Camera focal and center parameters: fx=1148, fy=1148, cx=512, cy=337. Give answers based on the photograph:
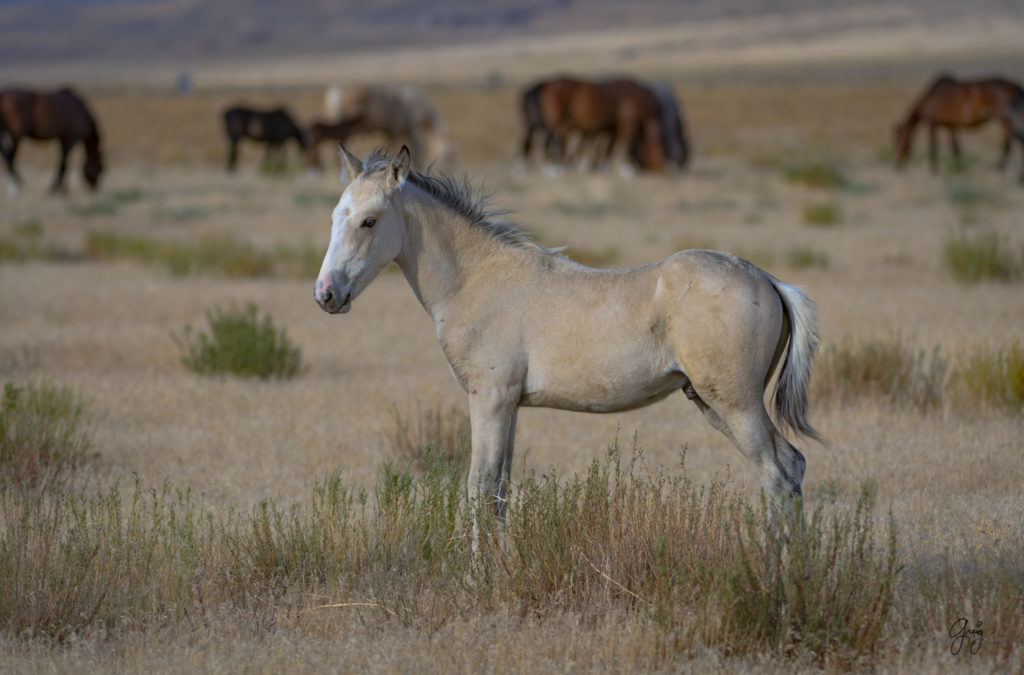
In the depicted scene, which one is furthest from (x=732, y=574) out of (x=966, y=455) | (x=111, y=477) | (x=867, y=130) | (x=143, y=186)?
(x=867, y=130)

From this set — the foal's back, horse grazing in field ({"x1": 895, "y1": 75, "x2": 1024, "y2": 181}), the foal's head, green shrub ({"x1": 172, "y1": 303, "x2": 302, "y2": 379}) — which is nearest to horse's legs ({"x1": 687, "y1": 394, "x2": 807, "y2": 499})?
the foal's head

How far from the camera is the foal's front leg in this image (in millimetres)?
4848

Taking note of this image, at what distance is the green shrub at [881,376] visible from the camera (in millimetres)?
A: 8164

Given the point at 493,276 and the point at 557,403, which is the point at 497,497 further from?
the point at 493,276

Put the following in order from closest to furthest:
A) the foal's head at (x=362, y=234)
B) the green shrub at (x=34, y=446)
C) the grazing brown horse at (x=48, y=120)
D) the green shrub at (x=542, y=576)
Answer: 1. the green shrub at (x=542, y=576)
2. the foal's head at (x=362, y=234)
3. the green shrub at (x=34, y=446)
4. the grazing brown horse at (x=48, y=120)

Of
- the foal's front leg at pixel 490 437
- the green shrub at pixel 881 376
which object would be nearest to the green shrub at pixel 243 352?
the green shrub at pixel 881 376

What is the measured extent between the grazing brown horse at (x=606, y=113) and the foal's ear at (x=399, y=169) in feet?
74.8

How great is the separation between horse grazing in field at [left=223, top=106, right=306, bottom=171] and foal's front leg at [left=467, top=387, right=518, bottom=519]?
26.3 meters

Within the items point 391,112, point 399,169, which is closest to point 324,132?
point 391,112

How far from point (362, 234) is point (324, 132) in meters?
24.5

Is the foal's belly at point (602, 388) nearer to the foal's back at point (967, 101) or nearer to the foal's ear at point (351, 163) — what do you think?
the foal's ear at point (351, 163)

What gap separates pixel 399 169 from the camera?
488 centimetres

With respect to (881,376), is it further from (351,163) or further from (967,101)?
(967,101)

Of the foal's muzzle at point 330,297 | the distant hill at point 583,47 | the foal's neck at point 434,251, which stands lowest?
the foal's muzzle at point 330,297
